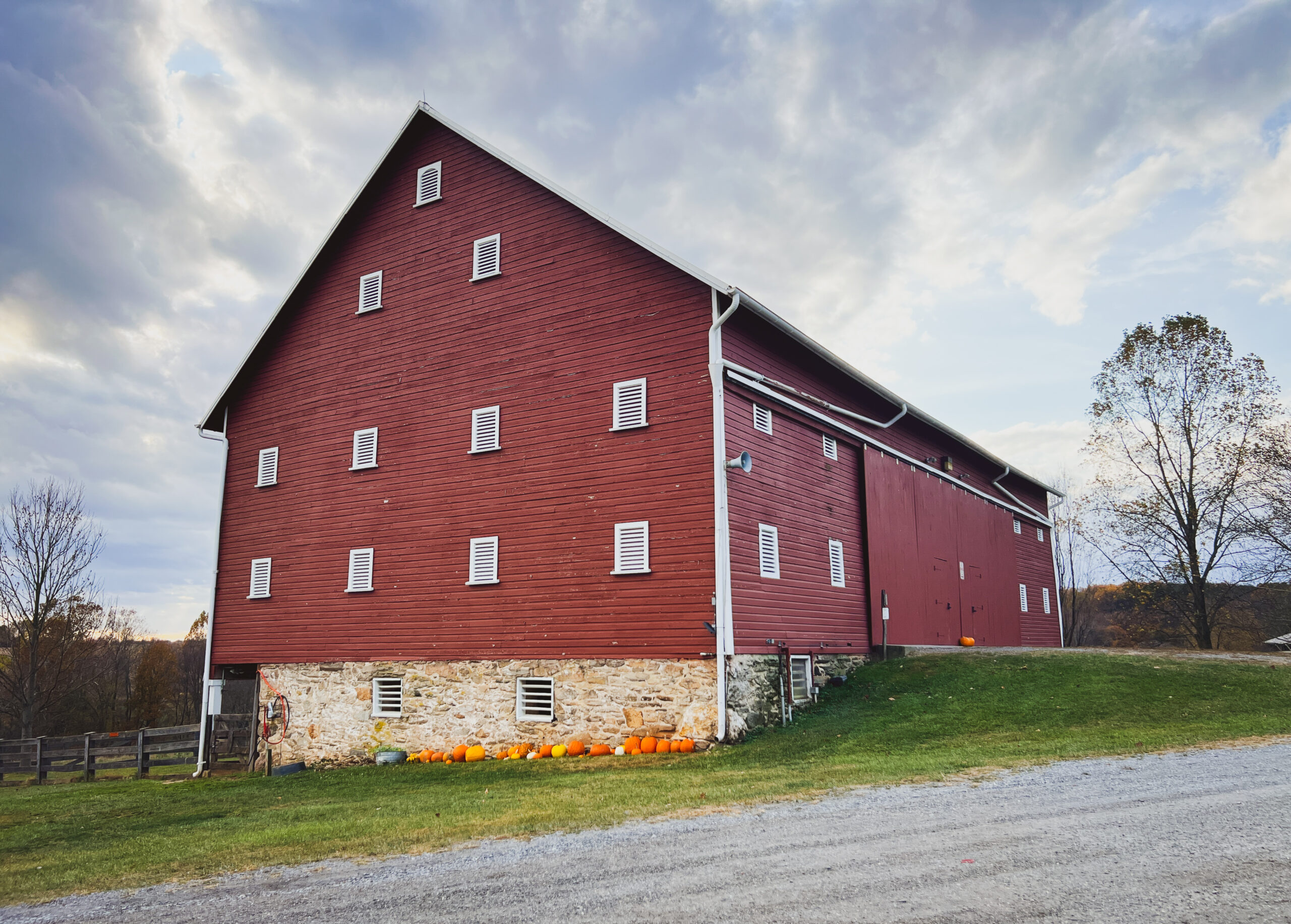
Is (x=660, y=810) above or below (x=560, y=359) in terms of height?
A: below

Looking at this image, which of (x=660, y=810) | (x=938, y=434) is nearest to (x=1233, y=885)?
(x=660, y=810)

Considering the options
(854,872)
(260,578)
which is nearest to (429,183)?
(260,578)

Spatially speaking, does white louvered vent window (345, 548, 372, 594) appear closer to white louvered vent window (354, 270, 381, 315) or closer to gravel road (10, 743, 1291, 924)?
white louvered vent window (354, 270, 381, 315)

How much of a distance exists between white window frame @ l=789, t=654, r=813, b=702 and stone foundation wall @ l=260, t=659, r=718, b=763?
2.42m

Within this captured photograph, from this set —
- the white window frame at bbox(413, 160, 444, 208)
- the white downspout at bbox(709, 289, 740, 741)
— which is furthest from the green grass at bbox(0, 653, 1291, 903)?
the white window frame at bbox(413, 160, 444, 208)

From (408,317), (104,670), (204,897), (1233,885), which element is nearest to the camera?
(1233,885)

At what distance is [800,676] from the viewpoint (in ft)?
56.0

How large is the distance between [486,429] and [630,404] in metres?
3.44

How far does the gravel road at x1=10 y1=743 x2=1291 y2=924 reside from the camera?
5.29 metres

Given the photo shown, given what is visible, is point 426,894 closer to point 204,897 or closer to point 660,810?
point 204,897

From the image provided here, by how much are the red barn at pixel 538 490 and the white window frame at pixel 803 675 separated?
8 cm

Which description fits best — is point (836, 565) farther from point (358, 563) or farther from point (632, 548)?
point (358, 563)

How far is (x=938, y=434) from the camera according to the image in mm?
24406

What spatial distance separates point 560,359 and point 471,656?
20.0ft
